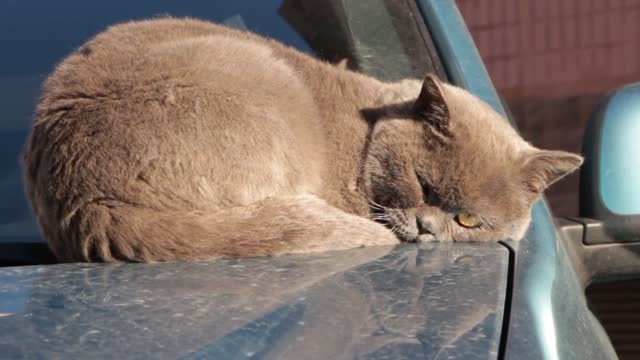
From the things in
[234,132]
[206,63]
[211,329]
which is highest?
[206,63]

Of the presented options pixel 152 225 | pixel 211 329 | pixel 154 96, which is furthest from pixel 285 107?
pixel 211 329

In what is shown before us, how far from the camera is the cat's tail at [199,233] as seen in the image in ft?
6.26

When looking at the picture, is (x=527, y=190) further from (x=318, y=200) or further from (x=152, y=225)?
(x=152, y=225)

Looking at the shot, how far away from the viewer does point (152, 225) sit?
1.97 metres

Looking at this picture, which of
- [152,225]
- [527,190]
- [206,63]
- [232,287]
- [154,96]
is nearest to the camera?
[232,287]

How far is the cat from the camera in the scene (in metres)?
2.02

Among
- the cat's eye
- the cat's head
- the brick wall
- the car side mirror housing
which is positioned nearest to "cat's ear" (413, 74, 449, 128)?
the cat's head

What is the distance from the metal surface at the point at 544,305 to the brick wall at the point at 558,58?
564 centimetres

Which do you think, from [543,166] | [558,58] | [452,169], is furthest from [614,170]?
[558,58]

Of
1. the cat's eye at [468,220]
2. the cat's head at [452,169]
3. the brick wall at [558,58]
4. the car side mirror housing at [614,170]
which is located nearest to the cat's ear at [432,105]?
the cat's head at [452,169]

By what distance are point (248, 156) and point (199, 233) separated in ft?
1.01

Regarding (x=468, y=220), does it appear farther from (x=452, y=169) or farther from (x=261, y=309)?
(x=261, y=309)

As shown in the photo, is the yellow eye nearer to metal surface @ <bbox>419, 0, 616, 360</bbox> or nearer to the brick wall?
metal surface @ <bbox>419, 0, 616, 360</bbox>

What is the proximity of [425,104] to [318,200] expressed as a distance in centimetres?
52
